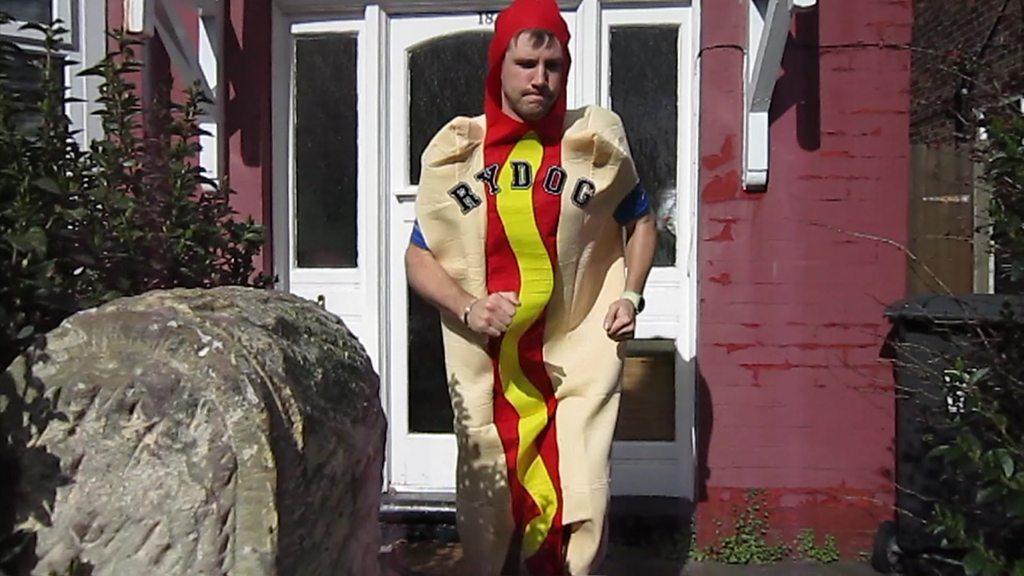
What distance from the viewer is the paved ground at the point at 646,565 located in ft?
13.0

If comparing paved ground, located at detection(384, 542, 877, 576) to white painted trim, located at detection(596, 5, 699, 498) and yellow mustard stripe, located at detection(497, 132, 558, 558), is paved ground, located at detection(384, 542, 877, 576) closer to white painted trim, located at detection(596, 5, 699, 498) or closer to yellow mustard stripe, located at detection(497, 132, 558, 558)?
white painted trim, located at detection(596, 5, 699, 498)

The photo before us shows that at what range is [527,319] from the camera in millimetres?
2895

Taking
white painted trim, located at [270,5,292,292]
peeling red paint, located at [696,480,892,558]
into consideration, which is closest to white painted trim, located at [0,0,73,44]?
white painted trim, located at [270,5,292,292]

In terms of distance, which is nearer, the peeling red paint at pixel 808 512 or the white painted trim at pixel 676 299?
the peeling red paint at pixel 808 512

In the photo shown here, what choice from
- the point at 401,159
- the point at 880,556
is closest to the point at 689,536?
the point at 880,556

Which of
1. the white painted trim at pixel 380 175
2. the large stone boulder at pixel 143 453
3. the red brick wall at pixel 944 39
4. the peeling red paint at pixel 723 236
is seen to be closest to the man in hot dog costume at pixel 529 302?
the peeling red paint at pixel 723 236

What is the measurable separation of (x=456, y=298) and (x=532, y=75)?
25.7 inches

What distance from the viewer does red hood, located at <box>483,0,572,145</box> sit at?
9.28 ft

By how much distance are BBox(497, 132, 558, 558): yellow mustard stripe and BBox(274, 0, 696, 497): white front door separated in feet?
4.86

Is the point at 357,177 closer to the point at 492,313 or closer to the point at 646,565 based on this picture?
the point at 492,313

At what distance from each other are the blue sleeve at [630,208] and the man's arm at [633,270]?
0.01 meters

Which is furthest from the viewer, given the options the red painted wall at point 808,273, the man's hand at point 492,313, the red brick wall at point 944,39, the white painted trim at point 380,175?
the red brick wall at point 944,39

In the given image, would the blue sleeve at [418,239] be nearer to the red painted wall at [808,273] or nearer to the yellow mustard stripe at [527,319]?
the yellow mustard stripe at [527,319]

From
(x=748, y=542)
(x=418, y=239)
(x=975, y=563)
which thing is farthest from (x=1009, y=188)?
(x=748, y=542)
